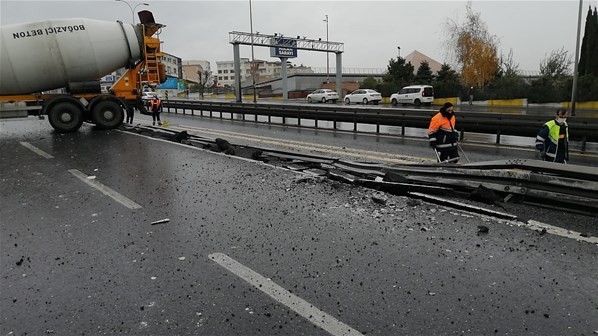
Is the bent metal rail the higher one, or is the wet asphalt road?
the bent metal rail

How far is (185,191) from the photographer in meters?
7.21

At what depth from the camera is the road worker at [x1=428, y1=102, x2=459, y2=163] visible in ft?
26.3

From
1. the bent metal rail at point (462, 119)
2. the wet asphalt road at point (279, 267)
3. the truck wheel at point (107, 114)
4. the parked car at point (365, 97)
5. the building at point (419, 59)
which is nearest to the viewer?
the wet asphalt road at point (279, 267)

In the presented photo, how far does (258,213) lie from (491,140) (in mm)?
10476

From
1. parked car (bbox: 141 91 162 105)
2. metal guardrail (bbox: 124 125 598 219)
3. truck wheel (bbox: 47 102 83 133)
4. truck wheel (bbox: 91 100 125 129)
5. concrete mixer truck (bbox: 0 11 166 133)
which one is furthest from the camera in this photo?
parked car (bbox: 141 91 162 105)

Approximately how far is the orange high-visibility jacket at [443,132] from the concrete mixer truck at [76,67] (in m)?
11.7

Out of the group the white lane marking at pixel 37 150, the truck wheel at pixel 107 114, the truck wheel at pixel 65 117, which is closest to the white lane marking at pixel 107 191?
the white lane marking at pixel 37 150

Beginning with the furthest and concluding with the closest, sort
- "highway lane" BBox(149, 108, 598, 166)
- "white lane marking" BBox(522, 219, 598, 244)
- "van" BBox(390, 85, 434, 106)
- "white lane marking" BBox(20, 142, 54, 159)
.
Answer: "van" BBox(390, 85, 434, 106), "white lane marking" BBox(20, 142, 54, 159), "highway lane" BBox(149, 108, 598, 166), "white lane marking" BBox(522, 219, 598, 244)

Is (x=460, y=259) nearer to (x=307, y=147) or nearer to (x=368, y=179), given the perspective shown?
(x=368, y=179)

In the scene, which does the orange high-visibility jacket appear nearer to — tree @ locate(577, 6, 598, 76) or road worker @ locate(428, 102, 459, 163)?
road worker @ locate(428, 102, 459, 163)

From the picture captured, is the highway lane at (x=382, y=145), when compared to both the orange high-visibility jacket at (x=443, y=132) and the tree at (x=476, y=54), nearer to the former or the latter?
the orange high-visibility jacket at (x=443, y=132)

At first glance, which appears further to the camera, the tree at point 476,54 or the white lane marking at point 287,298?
the tree at point 476,54

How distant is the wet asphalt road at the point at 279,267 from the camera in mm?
3211

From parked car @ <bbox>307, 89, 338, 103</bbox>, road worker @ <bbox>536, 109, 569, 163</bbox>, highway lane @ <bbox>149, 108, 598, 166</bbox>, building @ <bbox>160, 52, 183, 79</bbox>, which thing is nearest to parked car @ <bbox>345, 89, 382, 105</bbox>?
parked car @ <bbox>307, 89, 338, 103</bbox>
